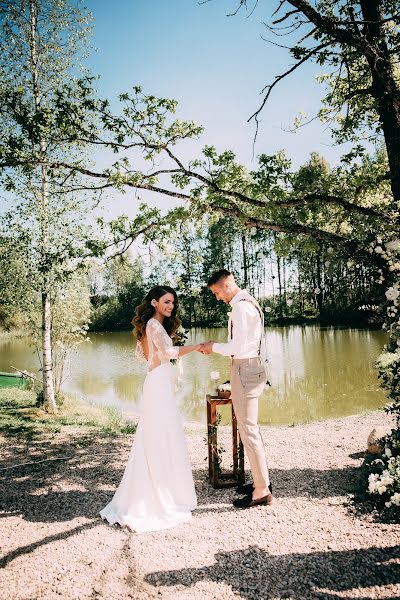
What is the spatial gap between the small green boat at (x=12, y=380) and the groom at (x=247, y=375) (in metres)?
12.5

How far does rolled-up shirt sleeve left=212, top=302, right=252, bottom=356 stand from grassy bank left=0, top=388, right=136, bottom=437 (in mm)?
4854

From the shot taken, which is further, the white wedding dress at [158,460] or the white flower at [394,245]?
the white wedding dress at [158,460]

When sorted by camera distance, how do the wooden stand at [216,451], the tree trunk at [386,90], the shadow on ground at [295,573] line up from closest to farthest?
1. the shadow on ground at [295,573]
2. the tree trunk at [386,90]
3. the wooden stand at [216,451]

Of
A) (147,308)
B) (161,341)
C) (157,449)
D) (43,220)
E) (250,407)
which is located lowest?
(157,449)

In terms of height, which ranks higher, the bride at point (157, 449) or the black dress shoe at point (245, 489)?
the bride at point (157, 449)

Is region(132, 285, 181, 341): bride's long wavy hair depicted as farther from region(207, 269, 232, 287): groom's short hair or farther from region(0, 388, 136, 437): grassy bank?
region(0, 388, 136, 437): grassy bank

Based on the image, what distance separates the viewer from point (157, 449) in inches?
170

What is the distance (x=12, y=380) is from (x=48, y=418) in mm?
6142

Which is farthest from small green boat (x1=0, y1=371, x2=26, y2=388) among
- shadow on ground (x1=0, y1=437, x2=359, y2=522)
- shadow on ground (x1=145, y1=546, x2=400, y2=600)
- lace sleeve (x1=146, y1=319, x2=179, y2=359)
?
shadow on ground (x1=145, y1=546, x2=400, y2=600)

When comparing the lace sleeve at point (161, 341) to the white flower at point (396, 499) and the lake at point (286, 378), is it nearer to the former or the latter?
the white flower at point (396, 499)

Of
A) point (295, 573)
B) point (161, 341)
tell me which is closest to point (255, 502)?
point (295, 573)

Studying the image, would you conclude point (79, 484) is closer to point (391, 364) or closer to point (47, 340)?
point (391, 364)

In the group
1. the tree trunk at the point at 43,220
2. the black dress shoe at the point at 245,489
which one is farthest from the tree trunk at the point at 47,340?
the black dress shoe at the point at 245,489

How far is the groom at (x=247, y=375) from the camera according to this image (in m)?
4.14
